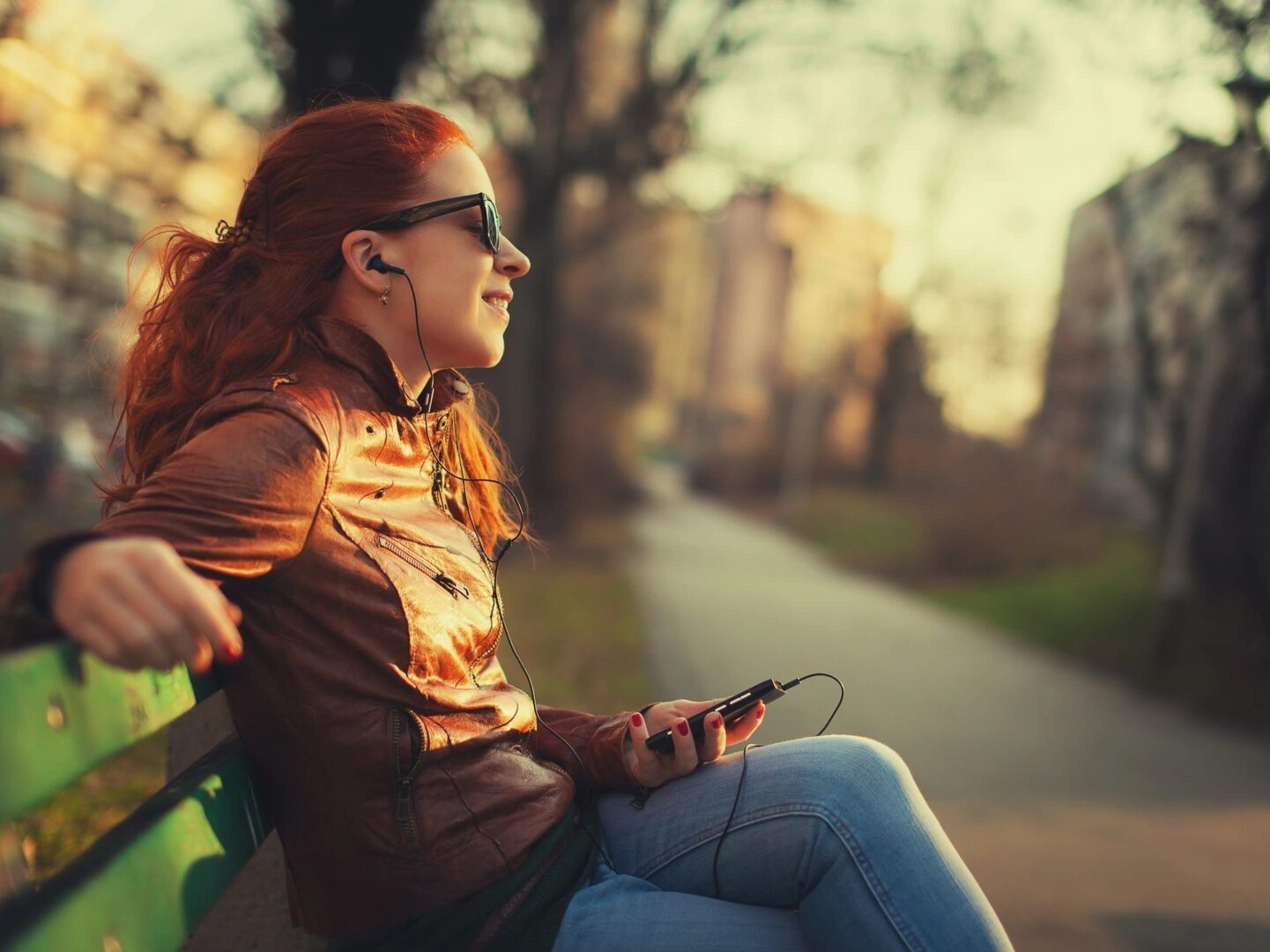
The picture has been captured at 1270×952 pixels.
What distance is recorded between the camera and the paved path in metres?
4.45

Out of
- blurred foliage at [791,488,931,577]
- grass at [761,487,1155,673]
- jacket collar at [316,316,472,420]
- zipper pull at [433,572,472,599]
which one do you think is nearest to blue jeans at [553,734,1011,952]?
zipper pull at [433,572,472,599]

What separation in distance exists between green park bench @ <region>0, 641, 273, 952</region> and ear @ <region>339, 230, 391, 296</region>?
0.68 m

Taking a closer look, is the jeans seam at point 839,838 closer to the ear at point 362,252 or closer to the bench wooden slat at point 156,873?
the bench wooden slat at point 156,873

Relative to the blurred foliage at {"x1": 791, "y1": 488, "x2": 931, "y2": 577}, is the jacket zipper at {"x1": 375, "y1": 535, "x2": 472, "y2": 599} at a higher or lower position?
higher

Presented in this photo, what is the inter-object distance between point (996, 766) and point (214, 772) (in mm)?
5676

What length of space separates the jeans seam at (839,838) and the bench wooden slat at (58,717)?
864 mm

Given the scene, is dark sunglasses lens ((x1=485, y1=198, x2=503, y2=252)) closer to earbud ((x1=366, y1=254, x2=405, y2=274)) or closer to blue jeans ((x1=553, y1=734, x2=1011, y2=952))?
earbud ((x1=366, y1=254, x2=405, y2=274))

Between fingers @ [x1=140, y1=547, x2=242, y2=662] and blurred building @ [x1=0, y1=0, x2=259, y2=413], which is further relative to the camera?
blurred building @ [x1=0, y1=0, x2=259, y2=413]

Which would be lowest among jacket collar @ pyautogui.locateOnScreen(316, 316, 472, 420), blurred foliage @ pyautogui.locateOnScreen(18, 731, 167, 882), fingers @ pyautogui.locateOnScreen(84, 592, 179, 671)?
blurred foliage @ pyautogui.locateOnScreen(18, 731, 167, 882)

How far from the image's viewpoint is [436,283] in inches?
78.9

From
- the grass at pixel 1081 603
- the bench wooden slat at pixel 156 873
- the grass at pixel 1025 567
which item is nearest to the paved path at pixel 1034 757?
the grass at pixel 1081 603

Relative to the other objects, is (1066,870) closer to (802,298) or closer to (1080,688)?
(1080,688)

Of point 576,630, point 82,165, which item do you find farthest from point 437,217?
point 82,165

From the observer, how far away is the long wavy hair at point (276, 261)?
1.88 metres
